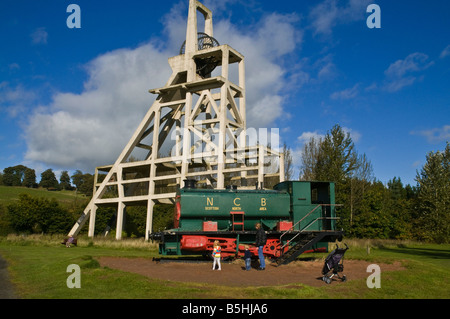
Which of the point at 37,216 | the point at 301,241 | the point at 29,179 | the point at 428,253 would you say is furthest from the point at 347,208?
the point at 29,179

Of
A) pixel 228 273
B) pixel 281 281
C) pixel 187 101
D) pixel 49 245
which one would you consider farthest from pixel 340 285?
pixel 49 245

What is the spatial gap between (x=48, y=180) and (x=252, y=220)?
111 m

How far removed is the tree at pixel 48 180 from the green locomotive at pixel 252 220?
108658mm

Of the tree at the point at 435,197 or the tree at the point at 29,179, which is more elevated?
the tree at the point at 29,179

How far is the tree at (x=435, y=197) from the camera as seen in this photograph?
3997 centimetres

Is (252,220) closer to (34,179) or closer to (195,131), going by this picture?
(195,131)

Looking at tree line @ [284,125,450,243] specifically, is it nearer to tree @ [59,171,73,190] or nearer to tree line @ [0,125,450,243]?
tree line @ [0,125,450,243]

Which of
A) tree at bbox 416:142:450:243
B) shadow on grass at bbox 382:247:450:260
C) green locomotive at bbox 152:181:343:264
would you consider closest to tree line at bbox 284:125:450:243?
tree at bbox 416:142:450:243

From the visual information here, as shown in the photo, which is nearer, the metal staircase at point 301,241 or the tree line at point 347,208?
the metal staircase at point 301,241

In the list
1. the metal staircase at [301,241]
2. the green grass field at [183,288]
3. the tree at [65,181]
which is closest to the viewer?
the green grass field at [183,288]

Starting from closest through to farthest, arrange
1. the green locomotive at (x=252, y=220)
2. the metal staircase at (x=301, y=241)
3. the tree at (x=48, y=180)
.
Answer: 1. the metal staircase at (x=301, y=241)
2. the green locomotive at (x=252, y=220)
3. the tree at (x=48, y=180)

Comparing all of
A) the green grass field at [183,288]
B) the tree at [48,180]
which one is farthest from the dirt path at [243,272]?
the tree at [48,180]

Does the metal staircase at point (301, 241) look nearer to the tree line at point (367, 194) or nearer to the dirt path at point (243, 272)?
the dirt path at point (243, 272)
